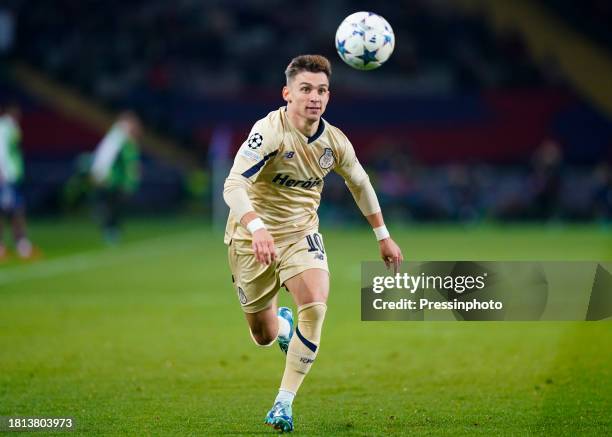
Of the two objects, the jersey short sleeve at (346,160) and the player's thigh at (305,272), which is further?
the jersey short sleeve at (346,160)

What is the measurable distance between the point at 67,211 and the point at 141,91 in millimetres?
5662

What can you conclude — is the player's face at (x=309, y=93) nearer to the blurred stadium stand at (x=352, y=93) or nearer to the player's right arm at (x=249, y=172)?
the player's right arm at (x=249, y=172)

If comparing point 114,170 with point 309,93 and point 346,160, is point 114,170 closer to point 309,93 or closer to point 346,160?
point 346,160

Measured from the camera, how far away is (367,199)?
24.3 ft

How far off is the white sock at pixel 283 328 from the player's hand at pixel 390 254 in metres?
1.08

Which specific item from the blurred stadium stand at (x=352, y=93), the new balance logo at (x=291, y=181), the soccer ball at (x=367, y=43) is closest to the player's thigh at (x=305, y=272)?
the new balance logo at (x=291, y=181)

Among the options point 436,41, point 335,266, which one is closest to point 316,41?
point 436,41

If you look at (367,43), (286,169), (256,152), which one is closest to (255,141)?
(256,152)

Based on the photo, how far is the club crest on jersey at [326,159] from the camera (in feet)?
23.4

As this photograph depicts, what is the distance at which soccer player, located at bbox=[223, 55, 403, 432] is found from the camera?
6801mm

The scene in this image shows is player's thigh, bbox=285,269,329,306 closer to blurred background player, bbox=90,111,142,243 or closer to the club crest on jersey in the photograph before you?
the club crest on jersey

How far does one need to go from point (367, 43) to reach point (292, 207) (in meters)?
1.34

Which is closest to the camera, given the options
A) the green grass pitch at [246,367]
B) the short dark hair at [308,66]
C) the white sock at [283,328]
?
the short dark hair at [308,66]

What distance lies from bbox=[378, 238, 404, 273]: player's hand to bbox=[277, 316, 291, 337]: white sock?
3.54 feet
